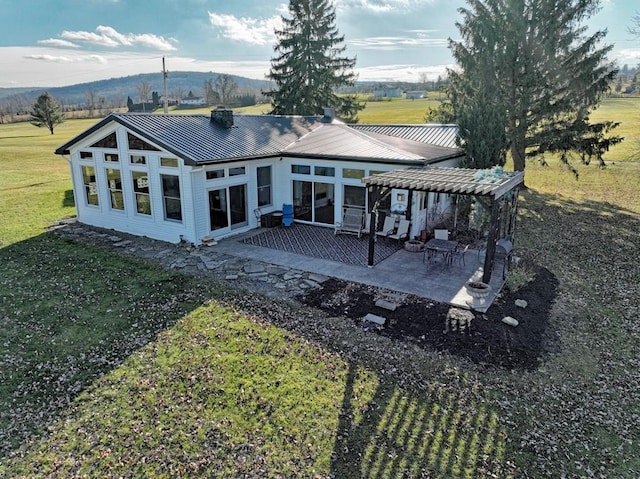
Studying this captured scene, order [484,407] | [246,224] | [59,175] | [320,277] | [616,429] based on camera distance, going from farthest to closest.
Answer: [59,175], [246,224], [320,277], [484,407], [616,429]

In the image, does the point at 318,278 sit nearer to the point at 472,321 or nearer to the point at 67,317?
the point at 472,321

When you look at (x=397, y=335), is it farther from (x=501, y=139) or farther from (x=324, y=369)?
(x=501, y=139)

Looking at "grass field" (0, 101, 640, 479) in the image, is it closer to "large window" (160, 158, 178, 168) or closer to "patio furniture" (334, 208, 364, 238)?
"large window" (160, 158, 178, 168)

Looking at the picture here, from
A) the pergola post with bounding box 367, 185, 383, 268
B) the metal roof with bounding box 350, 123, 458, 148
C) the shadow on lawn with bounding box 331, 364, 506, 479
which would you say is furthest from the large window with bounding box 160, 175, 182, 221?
the metal roof with bounding box 350, 123, 458, 148

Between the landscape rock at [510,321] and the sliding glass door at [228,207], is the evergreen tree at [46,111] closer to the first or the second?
the sliding glass door at [228,207]

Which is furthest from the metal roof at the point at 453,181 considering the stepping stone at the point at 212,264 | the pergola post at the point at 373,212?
the stepping stone at the point at 212,264

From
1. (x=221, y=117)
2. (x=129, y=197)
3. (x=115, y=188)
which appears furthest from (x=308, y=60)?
(x=129, y=197)

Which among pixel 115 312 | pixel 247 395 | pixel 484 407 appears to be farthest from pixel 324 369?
pixel 115 312
